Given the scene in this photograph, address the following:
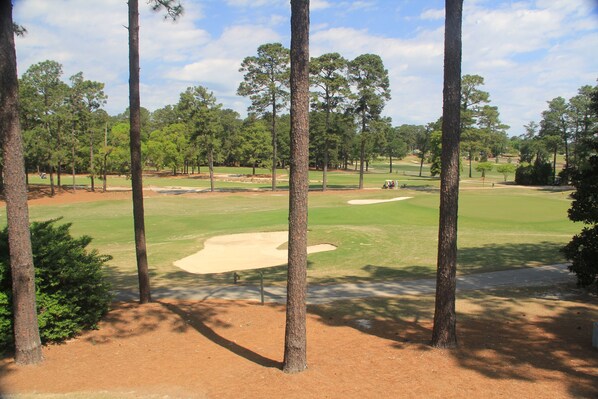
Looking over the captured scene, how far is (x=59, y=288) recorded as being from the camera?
9.58 metres

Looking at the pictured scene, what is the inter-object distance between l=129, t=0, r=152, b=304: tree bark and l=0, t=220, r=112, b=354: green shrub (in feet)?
6.01

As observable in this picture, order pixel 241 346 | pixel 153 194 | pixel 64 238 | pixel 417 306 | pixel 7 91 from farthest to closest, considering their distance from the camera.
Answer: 1. pixel 153 194
2. pixel 417 306
3. pixel 64 238
4. pixel 241 346
5. pixel 7 91

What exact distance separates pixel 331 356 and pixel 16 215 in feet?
21.0

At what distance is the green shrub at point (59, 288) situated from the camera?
8.86 metres

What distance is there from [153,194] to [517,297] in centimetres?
4670

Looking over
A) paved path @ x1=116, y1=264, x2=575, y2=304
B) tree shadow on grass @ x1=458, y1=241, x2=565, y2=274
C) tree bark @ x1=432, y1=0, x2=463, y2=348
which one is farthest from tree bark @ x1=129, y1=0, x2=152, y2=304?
tree shadow on grass @ x1=458, y1=241, x2=565, y2=274

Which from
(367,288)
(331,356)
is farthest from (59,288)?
(367,288)

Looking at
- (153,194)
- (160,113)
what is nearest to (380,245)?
(153,194)

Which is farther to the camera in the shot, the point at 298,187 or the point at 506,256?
the point at 506,256

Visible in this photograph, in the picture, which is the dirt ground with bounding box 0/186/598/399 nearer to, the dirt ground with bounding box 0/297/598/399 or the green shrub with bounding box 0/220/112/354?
the dirt ground with bounding box 0/297/598/399

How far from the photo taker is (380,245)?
22984 millimetres

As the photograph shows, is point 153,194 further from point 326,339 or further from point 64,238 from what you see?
point 326,339

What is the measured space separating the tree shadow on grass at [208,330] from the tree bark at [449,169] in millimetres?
3178

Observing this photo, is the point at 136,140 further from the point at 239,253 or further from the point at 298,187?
the point at 239,253
